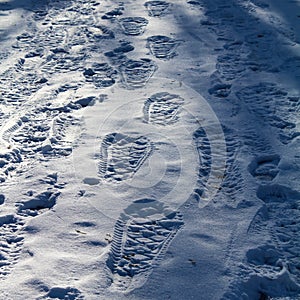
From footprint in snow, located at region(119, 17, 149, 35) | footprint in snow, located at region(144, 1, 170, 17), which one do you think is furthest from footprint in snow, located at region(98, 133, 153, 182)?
footprint in snow, located at region(144, 1, 170, 17)

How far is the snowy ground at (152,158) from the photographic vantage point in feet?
7.86

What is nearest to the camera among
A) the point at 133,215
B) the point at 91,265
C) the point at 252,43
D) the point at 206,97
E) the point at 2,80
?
the point at 91,265

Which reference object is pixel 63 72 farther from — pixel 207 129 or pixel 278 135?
pixel 278 135

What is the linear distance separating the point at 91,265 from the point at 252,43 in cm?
291

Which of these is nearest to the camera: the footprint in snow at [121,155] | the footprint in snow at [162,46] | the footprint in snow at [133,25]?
the footprint in snow at [121,155]

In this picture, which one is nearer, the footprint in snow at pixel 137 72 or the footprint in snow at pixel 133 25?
the footprint in snow at pixel 137 72

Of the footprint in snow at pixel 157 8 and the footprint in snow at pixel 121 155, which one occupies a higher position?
the footprint in snow at pixel 157 8

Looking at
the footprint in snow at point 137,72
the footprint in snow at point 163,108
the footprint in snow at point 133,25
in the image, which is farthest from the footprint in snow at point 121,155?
the footprint in snow at point 133,25

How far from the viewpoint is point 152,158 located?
10.4 feet

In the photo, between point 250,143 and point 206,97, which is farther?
point 206,97

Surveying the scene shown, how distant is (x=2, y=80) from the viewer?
4086mm

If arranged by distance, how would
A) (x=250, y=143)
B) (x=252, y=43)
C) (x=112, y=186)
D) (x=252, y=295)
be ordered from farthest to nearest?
(x=252, y=43), (x=250, y=143), (x=112, y=186), (x=252, y=295)

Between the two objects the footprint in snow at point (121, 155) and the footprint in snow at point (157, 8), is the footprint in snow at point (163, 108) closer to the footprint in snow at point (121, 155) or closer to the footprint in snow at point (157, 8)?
the footprint in snow at point (121, 155)

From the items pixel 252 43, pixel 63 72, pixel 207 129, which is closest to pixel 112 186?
pixel 207 129
